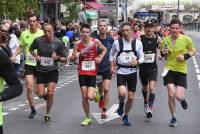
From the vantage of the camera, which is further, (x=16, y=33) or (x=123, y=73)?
(x=16, y=33)

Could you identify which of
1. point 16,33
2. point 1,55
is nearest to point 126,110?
point 1,55

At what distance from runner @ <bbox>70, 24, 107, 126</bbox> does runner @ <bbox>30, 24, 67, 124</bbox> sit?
315mm

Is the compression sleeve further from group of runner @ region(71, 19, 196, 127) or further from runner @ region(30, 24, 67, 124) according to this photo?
runner @ region(30, 24, 67, 124)

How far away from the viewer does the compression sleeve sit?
4.51m

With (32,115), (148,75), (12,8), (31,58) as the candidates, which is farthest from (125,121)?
(12,8)

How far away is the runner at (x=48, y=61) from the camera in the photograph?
10555 millimetres

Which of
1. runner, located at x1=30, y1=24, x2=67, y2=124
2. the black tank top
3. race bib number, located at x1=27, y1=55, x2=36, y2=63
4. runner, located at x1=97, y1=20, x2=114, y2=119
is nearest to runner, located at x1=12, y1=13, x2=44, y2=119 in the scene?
race bib number, located at x1=27, y1=55, x2=36, y2=63

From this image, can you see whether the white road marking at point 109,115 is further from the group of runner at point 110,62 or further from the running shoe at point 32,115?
the running shoe at point 32,115

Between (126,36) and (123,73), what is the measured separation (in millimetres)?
606

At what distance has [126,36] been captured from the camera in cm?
1026

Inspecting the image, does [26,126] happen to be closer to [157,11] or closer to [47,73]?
[47,73]

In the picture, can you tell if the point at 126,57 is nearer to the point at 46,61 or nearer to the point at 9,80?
the point at 46,61

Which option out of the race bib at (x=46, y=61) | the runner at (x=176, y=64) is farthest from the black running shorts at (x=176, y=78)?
the race bib at (x=46, y=61)

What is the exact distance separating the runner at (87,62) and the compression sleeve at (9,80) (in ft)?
19.1
